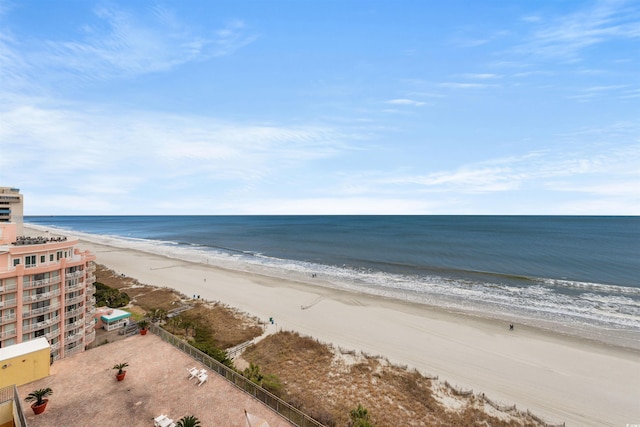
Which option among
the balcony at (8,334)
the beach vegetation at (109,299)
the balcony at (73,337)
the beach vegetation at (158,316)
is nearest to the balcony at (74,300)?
the balcony at (73,337)

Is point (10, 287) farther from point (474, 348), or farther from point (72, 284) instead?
point (474, 348)

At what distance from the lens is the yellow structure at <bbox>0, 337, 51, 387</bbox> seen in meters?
16.3

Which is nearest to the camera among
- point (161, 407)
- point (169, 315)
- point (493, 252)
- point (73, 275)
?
point (161, 407)

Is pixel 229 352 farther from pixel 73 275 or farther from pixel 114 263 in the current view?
pixel 114 263

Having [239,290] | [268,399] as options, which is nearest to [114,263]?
[239,290]

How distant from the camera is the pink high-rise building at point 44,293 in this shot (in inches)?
846

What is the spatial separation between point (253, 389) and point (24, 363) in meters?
14.0

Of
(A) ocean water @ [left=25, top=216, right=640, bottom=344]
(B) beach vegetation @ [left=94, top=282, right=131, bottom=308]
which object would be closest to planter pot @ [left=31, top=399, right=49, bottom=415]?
(B) beach vegetation @ [left=94, top=282, right=131, bottom=308]

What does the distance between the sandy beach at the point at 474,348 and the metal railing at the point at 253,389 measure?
51.4 feet

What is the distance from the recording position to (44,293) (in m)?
23.2

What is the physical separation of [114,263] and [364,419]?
255ft

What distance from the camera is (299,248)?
332 ft

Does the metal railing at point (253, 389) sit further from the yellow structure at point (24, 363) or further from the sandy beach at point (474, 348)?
the sandy beach at point (474, 348)

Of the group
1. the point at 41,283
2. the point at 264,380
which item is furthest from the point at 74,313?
the point at 264,380
